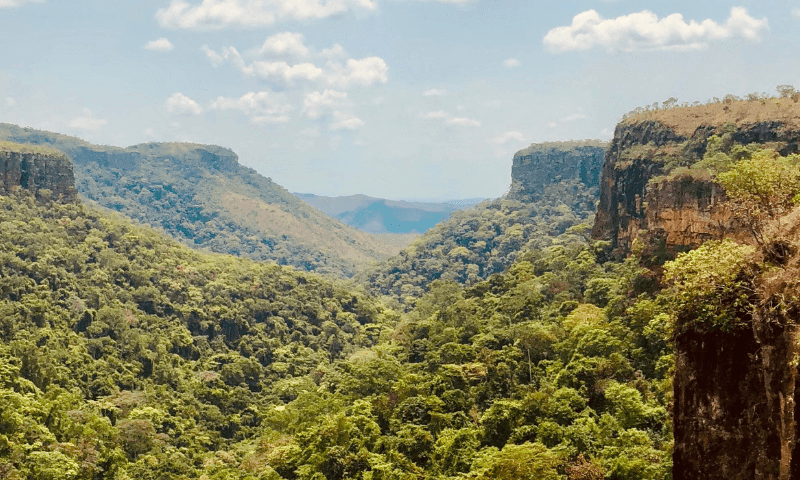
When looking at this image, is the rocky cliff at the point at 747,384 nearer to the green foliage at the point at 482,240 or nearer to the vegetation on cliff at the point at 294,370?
the vegetation on cliff at the point at 294,370

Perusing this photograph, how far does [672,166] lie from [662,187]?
10355 mm

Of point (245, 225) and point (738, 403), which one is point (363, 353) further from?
point (245, 225)

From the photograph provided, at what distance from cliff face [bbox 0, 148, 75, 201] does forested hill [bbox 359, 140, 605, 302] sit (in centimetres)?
4411

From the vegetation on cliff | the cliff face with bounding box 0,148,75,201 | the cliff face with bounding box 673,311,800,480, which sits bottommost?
the vegetation on cliff

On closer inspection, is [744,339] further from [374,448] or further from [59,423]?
[59,423]

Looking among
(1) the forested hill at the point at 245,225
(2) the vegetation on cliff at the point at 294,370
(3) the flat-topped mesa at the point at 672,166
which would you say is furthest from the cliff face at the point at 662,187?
(1) the forested hill at the point at 245,225

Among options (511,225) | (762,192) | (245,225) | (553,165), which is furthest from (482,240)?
(762,192)

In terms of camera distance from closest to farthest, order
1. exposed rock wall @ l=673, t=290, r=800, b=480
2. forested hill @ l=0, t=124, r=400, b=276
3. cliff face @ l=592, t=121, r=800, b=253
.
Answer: exposed rock wall @ l=673, t=290, r=800, b=480 → cliff face @ l=592, t=121, r=800, b=253 → forested hill @ l=0, t=124, r=400, b=276

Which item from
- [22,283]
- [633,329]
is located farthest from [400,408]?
[22,283]

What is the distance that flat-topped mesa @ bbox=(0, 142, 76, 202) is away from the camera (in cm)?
6644

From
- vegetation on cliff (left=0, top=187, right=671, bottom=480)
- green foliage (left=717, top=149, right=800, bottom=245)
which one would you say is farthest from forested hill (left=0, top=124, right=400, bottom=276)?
green foliage (left=717, top=149, right=800, bottom=245)

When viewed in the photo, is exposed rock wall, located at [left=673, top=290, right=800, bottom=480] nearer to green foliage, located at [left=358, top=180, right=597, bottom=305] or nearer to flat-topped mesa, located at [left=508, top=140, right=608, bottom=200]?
green foliage, located at [left=358, top=180, right=597, bottom=305]

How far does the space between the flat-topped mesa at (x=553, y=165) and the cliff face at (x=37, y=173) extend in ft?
267

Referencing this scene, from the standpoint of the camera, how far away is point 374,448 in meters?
29.6
